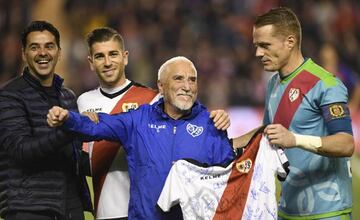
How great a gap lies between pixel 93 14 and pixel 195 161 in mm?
12357

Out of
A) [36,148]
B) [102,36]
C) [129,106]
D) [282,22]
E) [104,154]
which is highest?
[282,22]

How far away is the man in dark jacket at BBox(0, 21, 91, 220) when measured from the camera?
580cm

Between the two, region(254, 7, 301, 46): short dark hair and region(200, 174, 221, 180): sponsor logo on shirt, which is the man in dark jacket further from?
region(254, 7, 301, 46): short dark hair

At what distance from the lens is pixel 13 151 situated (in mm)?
5801

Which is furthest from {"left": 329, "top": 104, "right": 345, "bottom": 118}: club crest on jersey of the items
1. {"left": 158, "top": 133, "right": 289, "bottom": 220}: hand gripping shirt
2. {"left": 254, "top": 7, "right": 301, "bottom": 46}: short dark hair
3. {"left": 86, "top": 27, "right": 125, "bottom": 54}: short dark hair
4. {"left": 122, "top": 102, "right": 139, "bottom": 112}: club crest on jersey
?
{"left": 86, "top": 27, "right": 125, "bottom": 54}: short dark hair

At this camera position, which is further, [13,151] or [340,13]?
[340,13]

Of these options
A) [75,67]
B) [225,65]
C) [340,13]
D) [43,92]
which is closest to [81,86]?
[75,67]

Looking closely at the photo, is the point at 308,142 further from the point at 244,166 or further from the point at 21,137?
the point at 21,137

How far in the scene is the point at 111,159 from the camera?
6.37 metres

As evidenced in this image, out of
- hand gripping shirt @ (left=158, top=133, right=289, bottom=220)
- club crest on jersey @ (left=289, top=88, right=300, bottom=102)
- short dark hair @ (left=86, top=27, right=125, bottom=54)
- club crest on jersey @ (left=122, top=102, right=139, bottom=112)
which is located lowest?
hand gripping shirt @ (left=158, top=133, right=289, bottom=220)

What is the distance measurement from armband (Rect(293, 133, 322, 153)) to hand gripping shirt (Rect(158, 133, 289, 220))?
171mm

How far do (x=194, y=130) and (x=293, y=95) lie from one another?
73cm

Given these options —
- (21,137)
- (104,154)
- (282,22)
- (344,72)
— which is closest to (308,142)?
(282,22)

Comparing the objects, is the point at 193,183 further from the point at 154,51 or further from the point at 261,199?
the point at 154,51
